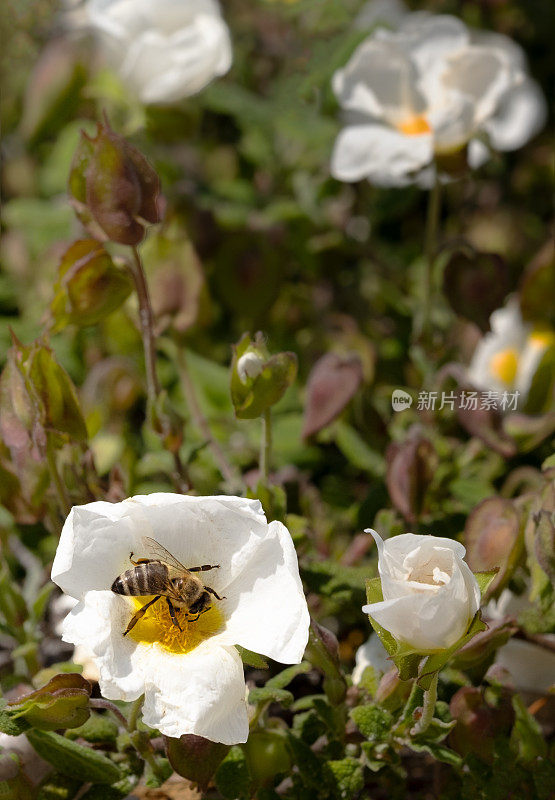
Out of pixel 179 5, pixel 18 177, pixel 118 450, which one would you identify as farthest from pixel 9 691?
pixel 18 177

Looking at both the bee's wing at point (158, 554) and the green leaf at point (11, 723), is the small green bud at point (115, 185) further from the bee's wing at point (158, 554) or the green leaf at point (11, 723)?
the green leaf at point (11, 723)

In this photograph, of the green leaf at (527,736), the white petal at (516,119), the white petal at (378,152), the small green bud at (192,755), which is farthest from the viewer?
the white petal at (516,119)

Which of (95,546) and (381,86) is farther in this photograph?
(381,86)

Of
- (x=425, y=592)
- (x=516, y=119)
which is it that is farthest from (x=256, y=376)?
(x=516, y=119)

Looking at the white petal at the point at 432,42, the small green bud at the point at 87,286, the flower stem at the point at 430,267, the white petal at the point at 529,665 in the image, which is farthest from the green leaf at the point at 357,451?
the white petal at the point at 432,42

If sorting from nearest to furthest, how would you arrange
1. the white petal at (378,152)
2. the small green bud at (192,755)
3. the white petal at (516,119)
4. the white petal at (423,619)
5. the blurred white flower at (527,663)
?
the white petal at (423,619) < the small green bud at (192,755) < the blurred white flower at (527,663) < the white petal at (378,152) < the white petal at (516,119)

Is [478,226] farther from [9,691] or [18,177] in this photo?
[9,691]

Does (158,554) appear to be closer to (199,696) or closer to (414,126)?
(199,696)

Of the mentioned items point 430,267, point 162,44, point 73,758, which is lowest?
point 73,758
